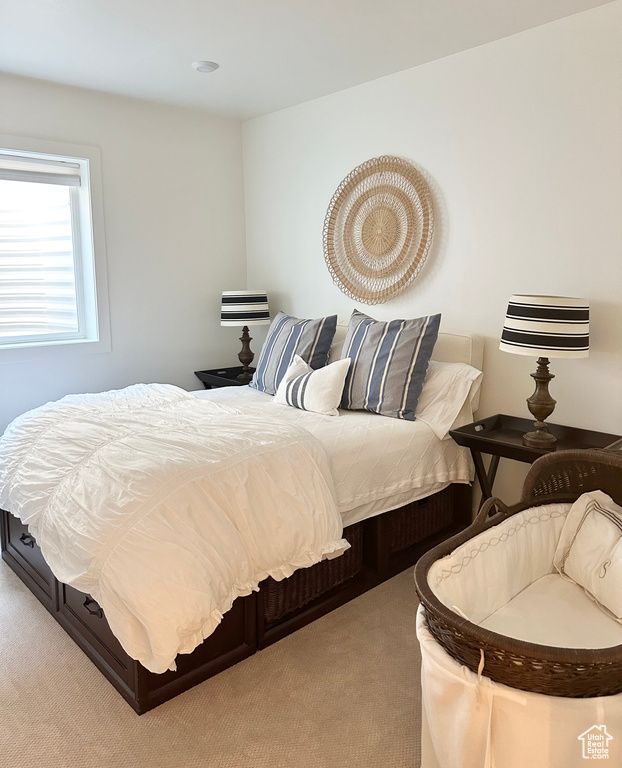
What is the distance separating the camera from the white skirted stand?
1.34 meters

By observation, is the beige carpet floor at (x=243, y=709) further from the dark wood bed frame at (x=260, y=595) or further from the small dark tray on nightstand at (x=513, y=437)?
the small dark tray on nightstand at (x=513, y=437)

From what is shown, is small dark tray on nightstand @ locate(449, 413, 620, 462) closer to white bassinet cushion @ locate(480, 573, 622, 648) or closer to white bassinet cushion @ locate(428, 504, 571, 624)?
white bassinet cushion @ locate(428, 504, 571, 624)

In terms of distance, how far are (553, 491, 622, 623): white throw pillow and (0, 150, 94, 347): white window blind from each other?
3.24 metres

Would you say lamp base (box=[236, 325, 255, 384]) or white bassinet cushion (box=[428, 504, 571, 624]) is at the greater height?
lamp base (box=[236, 325, 255, 384])

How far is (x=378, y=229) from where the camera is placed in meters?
3.64

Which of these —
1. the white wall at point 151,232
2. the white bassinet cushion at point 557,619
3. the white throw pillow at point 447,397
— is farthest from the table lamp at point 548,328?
the white wall at point 151,232

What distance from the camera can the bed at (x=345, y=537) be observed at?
2145mm

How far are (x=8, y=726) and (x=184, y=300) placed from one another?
9.72ft

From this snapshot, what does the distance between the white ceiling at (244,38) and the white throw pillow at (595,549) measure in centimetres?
211

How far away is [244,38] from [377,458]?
2118 mm

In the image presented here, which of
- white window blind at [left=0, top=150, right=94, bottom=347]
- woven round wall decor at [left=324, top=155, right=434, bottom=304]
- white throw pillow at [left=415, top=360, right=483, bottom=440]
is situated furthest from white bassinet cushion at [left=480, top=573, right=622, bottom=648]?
white window blind at [left=0, top=150, right=94, bottom=347]

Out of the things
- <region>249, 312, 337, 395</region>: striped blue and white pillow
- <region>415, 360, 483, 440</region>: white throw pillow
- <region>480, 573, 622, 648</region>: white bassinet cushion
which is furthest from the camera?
<region>249, 312, 337, 395</region>: striped blue and white pillow

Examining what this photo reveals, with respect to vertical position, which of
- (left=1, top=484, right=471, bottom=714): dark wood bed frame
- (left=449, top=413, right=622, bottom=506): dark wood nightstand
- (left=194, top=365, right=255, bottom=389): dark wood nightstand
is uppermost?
(left=194, top=365, right=255, bottom=389): dark wood nightstand

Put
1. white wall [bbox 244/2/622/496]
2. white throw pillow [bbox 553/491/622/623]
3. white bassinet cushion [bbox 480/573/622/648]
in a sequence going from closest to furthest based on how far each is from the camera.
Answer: white bassinet cushion [bbox 480/573/622/648] → white throw pillow [bbox 553/491/622/623] → white wall [bbox 244/2/622/496]
